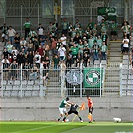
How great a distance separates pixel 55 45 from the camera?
158 feet

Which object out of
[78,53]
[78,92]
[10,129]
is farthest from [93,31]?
[10,129]

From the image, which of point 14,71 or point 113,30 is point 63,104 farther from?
point 113,30

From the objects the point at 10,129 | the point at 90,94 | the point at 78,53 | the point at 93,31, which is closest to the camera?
the point at 10,129

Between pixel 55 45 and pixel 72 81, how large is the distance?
5.91m

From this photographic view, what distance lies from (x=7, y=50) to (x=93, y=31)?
5.99 m

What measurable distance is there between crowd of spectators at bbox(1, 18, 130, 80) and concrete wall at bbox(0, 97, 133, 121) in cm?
172

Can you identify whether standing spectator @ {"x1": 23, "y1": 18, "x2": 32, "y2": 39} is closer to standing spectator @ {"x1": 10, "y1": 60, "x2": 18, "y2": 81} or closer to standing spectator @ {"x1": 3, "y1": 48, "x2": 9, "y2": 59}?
standing spectator @ {"x1": 3, "y1": 48, "x2": 9, "y2": 59}

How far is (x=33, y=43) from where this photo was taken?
159 feet

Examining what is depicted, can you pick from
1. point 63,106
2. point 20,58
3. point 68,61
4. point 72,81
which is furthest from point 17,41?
point 63,106

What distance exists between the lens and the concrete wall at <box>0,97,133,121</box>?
4309cm

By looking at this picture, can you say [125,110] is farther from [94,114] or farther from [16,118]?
[16,118]

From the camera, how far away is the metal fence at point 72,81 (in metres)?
42.5

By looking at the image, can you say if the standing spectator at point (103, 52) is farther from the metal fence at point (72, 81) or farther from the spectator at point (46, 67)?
the spectator at point (46, 67)

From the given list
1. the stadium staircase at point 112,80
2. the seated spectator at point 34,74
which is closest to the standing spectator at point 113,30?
the stadium staircase at point 112,80
